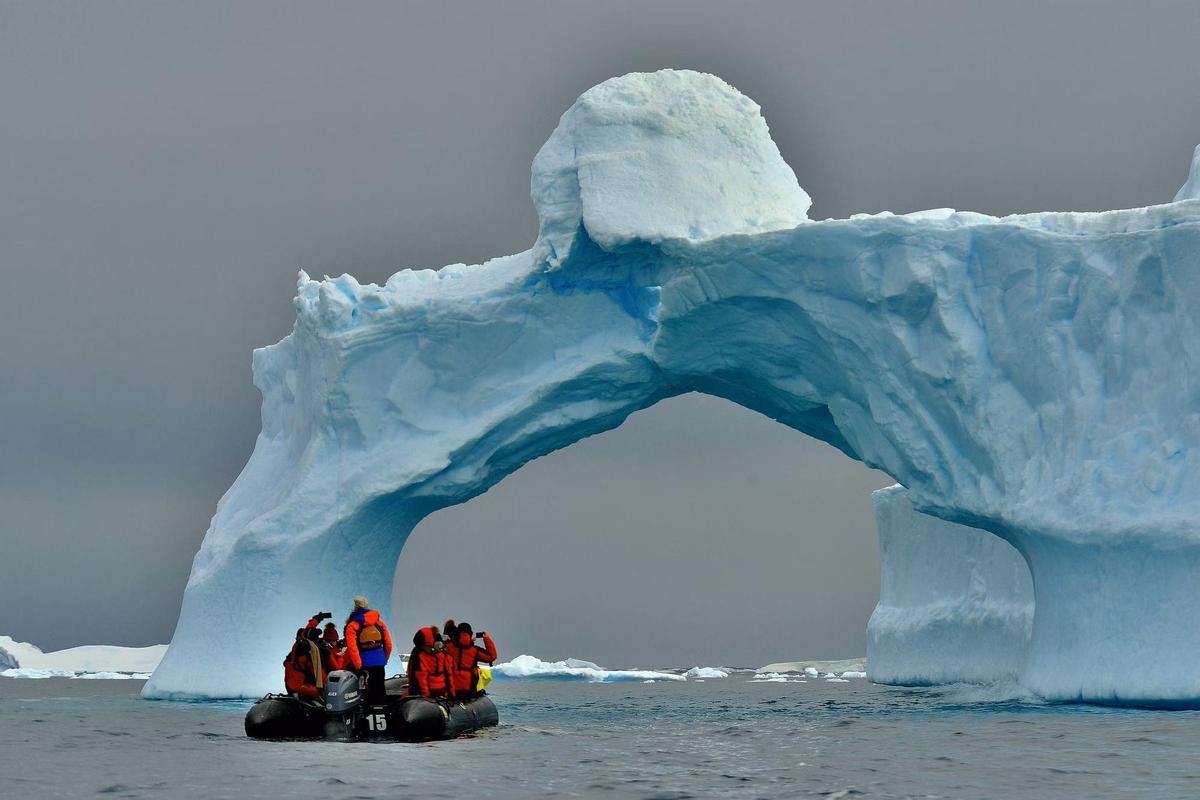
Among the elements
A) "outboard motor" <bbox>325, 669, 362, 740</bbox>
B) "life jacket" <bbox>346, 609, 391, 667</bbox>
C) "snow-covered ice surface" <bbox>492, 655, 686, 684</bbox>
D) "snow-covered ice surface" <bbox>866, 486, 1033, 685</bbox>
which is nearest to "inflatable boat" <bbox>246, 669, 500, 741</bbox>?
"outboard motor" <bbox>325, 669, 362, 740</bbox>

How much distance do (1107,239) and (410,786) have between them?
37.5ft

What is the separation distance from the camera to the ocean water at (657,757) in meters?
13.2

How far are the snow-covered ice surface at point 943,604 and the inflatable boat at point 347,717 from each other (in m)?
15.6

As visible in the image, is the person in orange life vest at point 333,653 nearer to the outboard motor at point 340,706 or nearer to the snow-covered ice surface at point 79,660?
the outboard motor at point 340,706

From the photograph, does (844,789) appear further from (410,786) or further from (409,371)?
(409,371)

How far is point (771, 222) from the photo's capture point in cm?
2316

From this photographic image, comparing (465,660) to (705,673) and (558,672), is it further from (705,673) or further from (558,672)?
(705,673)

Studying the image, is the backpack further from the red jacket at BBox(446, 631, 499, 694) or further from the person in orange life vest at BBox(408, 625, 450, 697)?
the red jacket at BBox(446, 631, 499, 694)

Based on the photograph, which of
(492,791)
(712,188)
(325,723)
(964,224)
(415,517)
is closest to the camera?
(492,791)

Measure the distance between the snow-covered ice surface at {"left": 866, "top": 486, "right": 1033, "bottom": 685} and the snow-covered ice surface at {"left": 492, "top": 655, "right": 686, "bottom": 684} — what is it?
1562 centimetres

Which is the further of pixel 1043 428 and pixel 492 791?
pixel 1043 428

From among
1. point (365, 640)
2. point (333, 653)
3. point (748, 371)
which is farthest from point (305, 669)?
point (748, 371)

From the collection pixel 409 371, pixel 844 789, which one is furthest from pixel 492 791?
pixel 409 371

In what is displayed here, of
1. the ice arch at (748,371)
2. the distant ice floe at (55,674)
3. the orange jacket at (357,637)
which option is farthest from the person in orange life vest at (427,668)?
the distant ice floe at (55,674)
